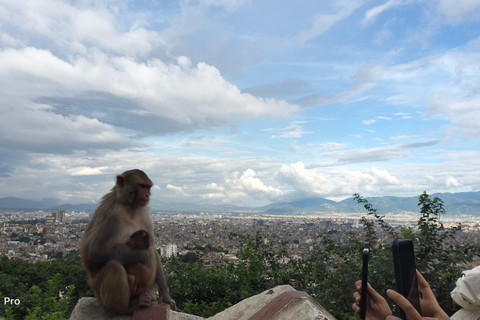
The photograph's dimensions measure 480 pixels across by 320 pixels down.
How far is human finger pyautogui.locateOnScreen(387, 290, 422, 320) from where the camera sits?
1654 mm

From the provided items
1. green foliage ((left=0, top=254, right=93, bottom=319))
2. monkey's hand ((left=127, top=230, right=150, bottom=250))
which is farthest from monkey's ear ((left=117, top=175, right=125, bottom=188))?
green foliage ((left=0, top=254, right=93, bottom=319))

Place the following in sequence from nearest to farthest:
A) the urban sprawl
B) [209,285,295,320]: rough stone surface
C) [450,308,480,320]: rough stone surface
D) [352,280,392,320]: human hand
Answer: [352,280,392,320]: human hand → [450,308,480,320]: rough stone surface → [209,285,295,320]: rough stone surface → the urban sprawl

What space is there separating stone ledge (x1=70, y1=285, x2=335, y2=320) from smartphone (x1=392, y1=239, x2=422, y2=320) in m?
0.63

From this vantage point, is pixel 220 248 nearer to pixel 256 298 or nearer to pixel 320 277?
pixel 320 277

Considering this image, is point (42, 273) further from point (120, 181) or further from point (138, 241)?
point (138, 241)

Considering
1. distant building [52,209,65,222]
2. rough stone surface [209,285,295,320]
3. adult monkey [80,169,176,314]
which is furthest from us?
distant building [52,209,65,222]

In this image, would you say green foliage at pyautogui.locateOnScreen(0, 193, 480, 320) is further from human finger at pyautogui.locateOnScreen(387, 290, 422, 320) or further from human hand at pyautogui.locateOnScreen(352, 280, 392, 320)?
human finger at pyautogui.locateOnScreen(387, 290, 422, 320)

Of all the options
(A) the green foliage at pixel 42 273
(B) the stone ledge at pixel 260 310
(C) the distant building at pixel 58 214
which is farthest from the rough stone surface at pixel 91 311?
(C) the distant building at pixel 58 214

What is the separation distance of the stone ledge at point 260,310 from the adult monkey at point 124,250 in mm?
107

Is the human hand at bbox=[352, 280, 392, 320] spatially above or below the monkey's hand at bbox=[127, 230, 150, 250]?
below

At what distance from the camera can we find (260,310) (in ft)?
9.39

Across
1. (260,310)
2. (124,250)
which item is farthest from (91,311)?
(260,310)

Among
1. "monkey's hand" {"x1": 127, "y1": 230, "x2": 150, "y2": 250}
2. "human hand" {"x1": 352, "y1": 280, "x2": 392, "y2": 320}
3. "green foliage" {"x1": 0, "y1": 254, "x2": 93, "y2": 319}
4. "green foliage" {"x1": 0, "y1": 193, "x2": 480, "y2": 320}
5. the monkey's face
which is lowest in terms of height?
"green foliage" {"x1": 0, "y1": 254, "x2": 93, "y2": 319}

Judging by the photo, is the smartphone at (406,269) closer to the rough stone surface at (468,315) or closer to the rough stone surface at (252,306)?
the rough stone surface at (252,306)
